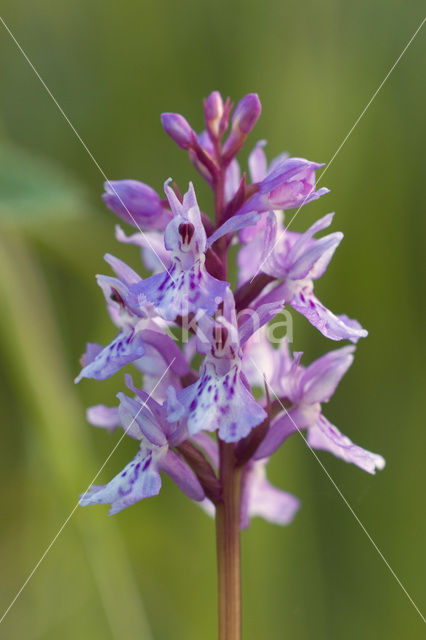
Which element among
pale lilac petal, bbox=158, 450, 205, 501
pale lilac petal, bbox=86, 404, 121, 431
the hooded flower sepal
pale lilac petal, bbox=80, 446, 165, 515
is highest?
pale lilac petal, bbox=158, 450, 205, 501

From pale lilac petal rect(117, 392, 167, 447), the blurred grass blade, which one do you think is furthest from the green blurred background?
pale lilac petal rect(117, 392, 167, 447)

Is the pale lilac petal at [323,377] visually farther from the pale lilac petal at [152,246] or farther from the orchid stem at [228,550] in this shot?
the pale lilac petal at [152,246]

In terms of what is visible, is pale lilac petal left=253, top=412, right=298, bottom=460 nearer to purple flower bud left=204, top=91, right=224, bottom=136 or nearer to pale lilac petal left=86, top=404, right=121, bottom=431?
pale lilac petal left=86, top=404, right=121, bottom=431

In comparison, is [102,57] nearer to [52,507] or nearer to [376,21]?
[376,21]

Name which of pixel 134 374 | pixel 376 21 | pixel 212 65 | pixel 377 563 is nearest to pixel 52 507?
pixel 134 374

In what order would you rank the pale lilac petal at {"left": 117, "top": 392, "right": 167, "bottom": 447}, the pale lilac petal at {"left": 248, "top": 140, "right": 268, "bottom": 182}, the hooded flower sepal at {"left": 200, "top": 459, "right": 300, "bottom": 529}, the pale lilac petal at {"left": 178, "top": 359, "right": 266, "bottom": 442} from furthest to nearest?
the hooded flower sepal at {"left": 200, "top": 459, "right": 300, "bottom": 529} → the pale lilac petal at {"left": 248, "top": 140, "right": 268, "bottom": 182} → the pale lilac petal at {"left": 117, "top": 392, "right": 167, "bottom": 447} → the pale lilac petal at {"left": 178, "top": 359, "right": 266, "bottom": 442}

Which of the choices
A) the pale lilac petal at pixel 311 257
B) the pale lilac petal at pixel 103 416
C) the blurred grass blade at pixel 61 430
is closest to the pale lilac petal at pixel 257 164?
the pale lilac petal at pixel 311 257

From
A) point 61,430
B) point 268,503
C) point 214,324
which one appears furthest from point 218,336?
point 61,430
